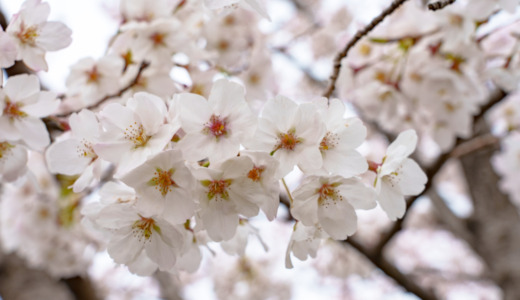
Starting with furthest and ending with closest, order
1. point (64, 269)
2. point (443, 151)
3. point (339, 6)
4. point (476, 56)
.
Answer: point (339, 6) → point (64, 269) → point (443, 151) → point (476, 56)

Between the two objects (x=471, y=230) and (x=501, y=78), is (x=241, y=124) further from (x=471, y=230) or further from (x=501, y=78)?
(x=471, y=230)

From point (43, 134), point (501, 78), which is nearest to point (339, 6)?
point (501, 78)

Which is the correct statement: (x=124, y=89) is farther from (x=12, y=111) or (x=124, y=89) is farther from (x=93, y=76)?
(x=12, y=111)

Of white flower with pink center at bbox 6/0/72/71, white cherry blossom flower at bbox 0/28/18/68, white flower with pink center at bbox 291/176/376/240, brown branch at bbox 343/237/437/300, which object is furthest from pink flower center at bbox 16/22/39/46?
brown branch at bbox 343/237/437/300

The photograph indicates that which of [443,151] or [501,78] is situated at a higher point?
[501,78]

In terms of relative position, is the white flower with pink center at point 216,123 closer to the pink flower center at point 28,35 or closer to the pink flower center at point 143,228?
the pink flower center at point 143,228

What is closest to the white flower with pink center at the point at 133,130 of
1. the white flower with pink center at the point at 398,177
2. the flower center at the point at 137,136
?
the flower center at the point at 137,136


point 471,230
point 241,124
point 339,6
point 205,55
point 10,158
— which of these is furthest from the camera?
point 339,6
